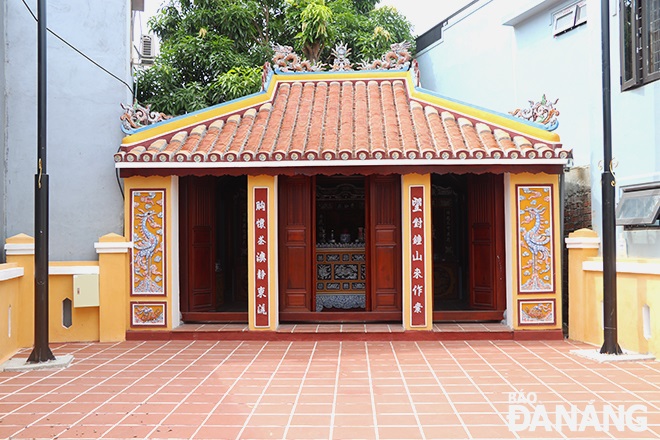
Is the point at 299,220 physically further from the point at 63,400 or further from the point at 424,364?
the point at 63,400

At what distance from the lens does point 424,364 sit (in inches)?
270

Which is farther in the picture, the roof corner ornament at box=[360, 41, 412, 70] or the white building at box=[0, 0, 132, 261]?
the roof corner ornament at box=[360, 41, 412, 70]

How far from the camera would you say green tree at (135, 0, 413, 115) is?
14.6 m

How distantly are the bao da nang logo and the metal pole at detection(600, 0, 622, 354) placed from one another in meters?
1.98

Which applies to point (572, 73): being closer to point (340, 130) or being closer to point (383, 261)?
point (340, 130)

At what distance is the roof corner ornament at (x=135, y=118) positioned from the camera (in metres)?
8.77

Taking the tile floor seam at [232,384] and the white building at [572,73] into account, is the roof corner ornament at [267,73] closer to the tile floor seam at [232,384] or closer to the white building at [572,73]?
the tile floor seam at [232,384]

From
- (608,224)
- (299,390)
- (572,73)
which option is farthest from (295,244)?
(572,73)

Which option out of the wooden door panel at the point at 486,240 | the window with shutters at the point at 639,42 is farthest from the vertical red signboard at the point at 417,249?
the window with shutters at the point at 639,42

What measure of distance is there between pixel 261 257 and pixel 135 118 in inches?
110

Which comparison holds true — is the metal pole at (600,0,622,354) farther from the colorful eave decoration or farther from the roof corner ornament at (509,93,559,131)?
the roof corner ornament at (509,93,559,131)

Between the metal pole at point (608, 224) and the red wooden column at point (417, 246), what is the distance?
2.28m

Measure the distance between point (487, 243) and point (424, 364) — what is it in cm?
298

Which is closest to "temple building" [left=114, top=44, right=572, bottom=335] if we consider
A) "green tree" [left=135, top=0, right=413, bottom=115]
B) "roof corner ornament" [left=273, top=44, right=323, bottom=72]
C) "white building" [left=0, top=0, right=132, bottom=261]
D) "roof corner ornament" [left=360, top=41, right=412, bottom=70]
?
"roof corner ornament" [left=273, top=44, right=323, bottom=72]
